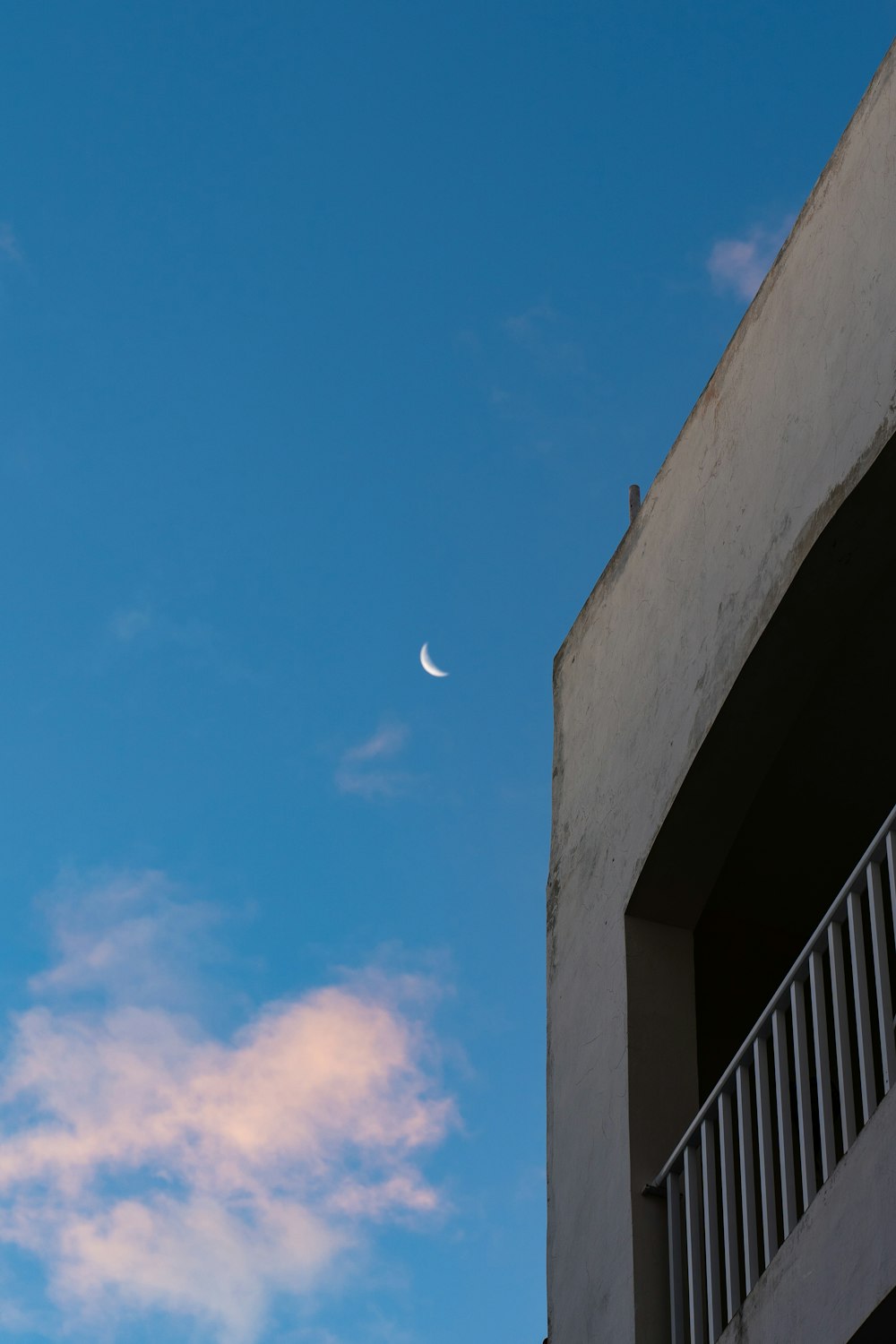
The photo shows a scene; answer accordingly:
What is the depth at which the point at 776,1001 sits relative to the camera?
6602mm

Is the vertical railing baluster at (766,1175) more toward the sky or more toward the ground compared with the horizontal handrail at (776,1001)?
more toward the ground

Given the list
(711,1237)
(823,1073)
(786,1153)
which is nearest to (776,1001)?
(823,1073)

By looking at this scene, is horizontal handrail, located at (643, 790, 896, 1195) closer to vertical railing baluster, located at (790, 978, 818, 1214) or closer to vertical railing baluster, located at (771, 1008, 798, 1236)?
vertical railing baluster, located at (790, 978, 818, 1214)

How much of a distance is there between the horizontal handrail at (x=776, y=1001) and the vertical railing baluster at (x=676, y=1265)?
9cm

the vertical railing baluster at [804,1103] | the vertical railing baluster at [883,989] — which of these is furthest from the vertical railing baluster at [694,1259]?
the vertical railing baluster at [883,989]

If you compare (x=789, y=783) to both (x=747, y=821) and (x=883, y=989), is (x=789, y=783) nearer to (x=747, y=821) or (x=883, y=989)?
(x=747, y=821)

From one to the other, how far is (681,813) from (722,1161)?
1810 millimetres

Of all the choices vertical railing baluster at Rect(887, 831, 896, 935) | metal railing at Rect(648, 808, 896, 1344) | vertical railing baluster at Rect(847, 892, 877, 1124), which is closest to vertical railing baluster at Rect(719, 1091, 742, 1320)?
metal railing at Rect(648, 808, 896, 1344)

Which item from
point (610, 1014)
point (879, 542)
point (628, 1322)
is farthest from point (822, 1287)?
point (879, 542)

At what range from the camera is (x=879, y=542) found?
7117 millimetres

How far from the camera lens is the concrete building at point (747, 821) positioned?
6219 mm

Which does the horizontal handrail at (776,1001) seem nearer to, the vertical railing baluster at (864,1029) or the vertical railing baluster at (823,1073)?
the vertical railing baluster at (823,1073)

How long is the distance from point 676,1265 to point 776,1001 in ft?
4.22

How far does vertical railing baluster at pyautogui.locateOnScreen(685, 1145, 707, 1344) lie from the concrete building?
14 mm
